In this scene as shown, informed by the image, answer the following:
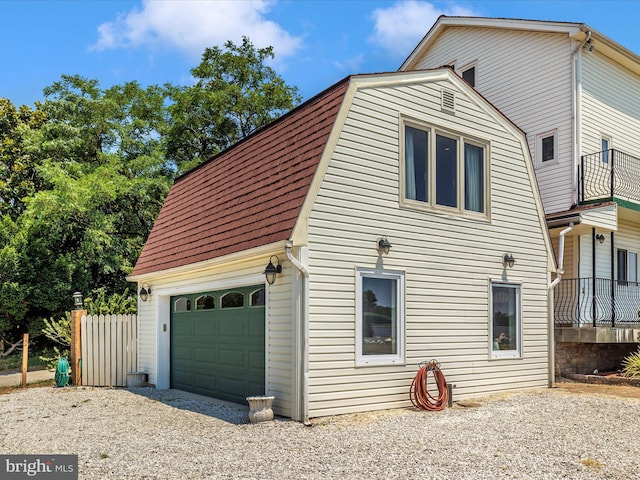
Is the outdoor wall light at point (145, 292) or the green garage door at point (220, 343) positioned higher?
the outdoor wall light at point (145, 292)

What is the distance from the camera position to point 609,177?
607 inches

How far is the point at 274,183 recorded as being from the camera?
10008mm

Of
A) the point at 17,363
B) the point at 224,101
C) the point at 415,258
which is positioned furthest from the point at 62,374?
the point at 224,101

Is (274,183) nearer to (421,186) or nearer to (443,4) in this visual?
(421,186)

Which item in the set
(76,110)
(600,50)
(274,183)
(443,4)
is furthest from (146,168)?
(600,50)

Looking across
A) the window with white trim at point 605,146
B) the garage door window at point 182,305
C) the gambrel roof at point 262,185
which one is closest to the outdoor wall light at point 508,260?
the gambrel roof at point 262,185

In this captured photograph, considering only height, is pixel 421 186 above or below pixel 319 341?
above

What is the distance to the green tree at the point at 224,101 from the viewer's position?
86.2ft

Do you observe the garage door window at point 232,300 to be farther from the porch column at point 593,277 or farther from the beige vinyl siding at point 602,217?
the porch column at point 593,277

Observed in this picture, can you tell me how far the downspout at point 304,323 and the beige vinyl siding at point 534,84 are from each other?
29.0 ft

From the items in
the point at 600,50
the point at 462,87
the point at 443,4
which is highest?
the point at 443,4

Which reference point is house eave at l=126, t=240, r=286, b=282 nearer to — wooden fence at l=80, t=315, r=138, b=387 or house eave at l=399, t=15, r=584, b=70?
wooden fence at l=80, t=315, r=138, b=387

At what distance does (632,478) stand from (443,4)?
17.3m

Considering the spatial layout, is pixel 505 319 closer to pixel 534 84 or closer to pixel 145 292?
pixel 534 84
